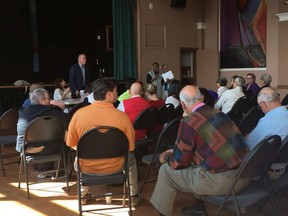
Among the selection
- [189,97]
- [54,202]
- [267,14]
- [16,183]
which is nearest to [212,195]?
[189,97]

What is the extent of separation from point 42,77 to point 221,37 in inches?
234

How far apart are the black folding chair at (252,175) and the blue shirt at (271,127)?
24 centimetres

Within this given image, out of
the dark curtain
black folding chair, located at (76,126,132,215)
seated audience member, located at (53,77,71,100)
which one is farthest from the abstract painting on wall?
black folding chair, located at (76,126,132,215)

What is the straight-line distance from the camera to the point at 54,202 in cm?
363

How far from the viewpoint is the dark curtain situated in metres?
10.1

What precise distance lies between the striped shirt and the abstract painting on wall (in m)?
8.66

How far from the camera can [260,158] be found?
241 cm

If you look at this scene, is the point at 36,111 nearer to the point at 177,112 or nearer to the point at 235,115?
the point at 177,112

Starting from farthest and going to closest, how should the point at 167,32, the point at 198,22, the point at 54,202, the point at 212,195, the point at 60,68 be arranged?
the point at 60,68 → the point at 198,22 → the point at 167,32 → the point at 54,202 → the point at 212,195

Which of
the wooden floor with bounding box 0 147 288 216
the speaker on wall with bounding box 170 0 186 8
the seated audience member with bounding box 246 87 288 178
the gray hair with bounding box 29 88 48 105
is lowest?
the wooden floor with bounding box 0 147 288 216

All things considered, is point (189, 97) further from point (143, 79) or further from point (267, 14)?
point (267, 14)

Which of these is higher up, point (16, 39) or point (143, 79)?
point (16, 39)

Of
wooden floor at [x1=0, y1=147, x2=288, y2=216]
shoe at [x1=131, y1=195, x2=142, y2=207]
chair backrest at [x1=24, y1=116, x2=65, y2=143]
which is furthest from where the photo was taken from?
chair backrest at [x1=24, y1=116, x2=65, y2=143]

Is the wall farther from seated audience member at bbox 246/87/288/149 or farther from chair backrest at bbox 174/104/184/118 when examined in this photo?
seated audience member at bbox 246/87/288/149
